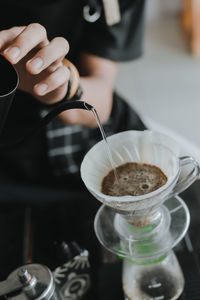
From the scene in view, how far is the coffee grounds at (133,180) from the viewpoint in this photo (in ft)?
2.06

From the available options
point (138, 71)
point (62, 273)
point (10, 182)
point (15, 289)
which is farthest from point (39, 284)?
point (138, 71)

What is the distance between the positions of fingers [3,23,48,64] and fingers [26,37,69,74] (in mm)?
16

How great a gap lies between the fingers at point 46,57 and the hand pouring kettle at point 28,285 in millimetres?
312

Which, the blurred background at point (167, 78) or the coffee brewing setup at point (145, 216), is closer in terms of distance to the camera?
the coffee brewing setup at point (145, 216)

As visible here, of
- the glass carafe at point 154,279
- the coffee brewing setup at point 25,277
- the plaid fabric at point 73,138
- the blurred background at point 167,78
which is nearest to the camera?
the coffee brewing setup at point 25,277

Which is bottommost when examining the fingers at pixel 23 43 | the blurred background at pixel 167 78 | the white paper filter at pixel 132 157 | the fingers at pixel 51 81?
the blurred background at pixel 167 78

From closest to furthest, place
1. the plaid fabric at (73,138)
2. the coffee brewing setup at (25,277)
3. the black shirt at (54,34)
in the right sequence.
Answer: the coffee brewing setup at (25,277) → the black shirt at (54,34) → the plaid fabric at (73,138)

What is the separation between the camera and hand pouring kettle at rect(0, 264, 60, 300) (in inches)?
24.2

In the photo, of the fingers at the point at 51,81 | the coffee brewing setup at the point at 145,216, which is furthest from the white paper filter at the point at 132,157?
the fingers at the point at 51,81

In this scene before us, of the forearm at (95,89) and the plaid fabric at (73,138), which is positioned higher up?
the forearm at (95,89)

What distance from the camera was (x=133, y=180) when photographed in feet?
2.12

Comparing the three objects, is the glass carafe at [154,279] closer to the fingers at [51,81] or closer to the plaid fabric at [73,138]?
the fingers at [51,81]

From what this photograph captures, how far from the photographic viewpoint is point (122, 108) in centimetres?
127

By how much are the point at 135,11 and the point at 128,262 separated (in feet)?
2.54
